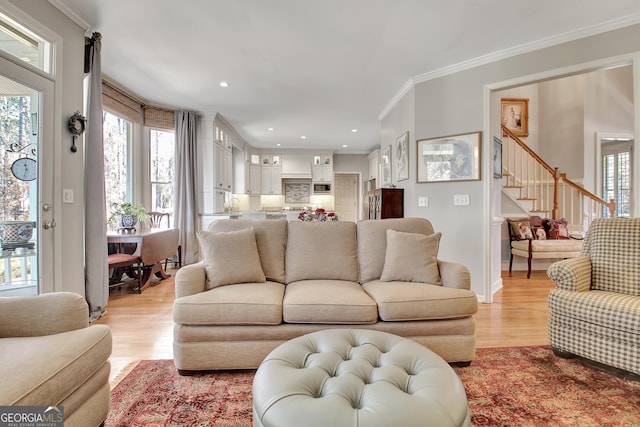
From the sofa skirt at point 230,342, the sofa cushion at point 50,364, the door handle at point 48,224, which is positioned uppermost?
the door handle at point 48,224

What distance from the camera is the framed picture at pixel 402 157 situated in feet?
12.7

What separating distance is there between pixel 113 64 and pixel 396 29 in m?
3.13

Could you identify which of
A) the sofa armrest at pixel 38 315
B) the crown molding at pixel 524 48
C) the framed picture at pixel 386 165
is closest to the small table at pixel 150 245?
the sofa armrest at pixel 38 315

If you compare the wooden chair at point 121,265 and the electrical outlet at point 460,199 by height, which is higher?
the electrical outlet at point 460,199

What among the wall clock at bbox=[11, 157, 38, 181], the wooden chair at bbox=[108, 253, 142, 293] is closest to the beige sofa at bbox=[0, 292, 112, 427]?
the wall clock at bbox=[11, 157, 38, 181]

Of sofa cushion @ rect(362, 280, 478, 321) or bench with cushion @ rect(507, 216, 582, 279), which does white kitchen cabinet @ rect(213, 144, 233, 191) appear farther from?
bench with cushion @ rect(507, 216, 582, 279)

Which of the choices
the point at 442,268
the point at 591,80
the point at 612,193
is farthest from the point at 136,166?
the point at 612,193

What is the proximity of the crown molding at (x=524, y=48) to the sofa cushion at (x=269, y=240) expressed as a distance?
8.58ft

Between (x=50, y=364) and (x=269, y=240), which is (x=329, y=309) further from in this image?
(x=50, y=364)

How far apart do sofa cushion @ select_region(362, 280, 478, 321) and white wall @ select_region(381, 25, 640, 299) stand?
1598mm

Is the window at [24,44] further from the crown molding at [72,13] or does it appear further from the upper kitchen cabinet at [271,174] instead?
the upper kitchen cabinet at [271,174]

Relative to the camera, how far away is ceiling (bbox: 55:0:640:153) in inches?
91.8

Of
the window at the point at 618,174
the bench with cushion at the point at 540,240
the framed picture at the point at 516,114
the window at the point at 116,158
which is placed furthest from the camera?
the window at the point at 618,174

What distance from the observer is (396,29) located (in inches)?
103
